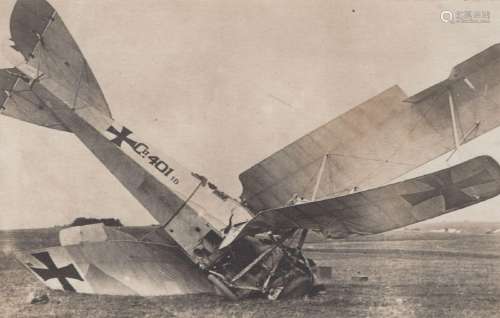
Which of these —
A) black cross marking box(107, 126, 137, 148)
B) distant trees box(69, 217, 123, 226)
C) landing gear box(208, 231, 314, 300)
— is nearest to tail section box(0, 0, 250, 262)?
black cross marking box(107, 126, 137, 148)

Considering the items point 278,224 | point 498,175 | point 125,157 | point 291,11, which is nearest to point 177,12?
point 291,11

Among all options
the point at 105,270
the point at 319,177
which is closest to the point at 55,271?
the point at 105,270

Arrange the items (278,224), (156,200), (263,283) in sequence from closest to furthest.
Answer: (278,224)
(263,283)
(156,200)

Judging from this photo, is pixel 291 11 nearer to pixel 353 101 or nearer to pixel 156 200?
pixel 353 101

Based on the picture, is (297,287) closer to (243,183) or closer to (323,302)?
(323,302)

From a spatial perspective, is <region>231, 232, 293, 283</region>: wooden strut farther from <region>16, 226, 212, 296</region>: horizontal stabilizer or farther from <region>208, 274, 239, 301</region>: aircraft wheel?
<region>16, 226, 212, 296</region>: horizontal stabilizer

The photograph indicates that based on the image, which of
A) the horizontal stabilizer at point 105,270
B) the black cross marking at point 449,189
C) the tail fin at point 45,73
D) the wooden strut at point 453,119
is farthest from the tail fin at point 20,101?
the wooden strut at point 453,119
